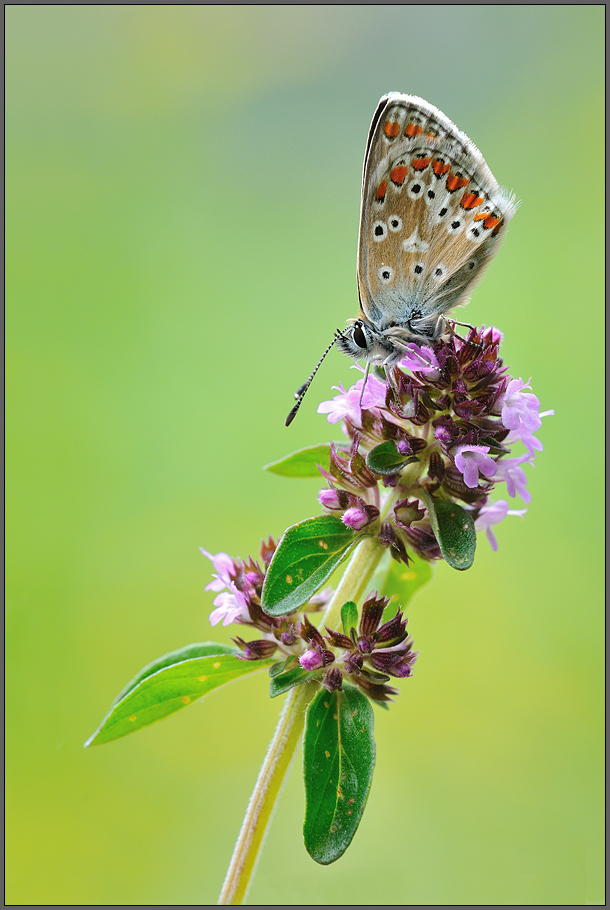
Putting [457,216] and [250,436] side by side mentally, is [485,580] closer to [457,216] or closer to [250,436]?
[250,436]

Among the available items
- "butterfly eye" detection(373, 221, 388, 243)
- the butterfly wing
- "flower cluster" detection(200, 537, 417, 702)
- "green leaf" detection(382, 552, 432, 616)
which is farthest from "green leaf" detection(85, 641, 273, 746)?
"butterfly eye" detection(373, 221, 388, 243)

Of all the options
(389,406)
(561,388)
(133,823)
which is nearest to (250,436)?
(561,388)

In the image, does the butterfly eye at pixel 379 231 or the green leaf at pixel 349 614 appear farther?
the butterfly eye at pixel 379 231

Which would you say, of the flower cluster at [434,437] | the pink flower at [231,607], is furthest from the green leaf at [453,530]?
the pink flower at [231,607]

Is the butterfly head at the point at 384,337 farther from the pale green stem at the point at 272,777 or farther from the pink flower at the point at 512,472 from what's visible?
the pale green stem at the point at 272,777

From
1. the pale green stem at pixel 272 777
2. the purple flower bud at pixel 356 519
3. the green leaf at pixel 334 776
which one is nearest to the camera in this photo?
the green leaf at pixel 334 776

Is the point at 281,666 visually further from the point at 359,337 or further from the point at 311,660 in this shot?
the point at 359,337

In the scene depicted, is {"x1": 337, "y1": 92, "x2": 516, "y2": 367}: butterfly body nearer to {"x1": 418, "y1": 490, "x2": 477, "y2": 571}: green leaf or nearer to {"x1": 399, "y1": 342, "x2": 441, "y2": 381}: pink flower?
{"x1": 399, "y1": 342, "x2": 441, "y2": 381}: pink flower
